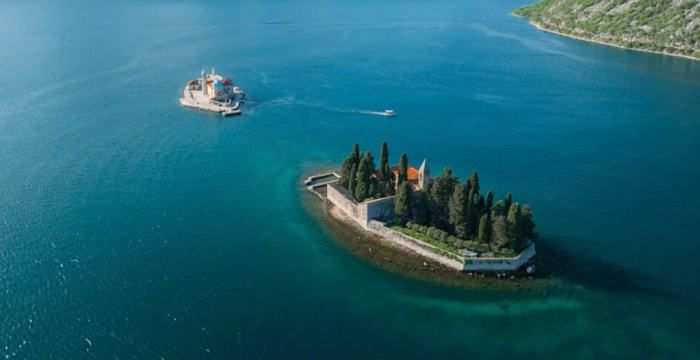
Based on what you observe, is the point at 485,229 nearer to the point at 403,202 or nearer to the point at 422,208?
the point at 422,208

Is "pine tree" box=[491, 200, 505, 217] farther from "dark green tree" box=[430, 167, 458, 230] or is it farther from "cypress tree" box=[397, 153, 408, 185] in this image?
"cypress tree" box=[397, 153, 408, 185]

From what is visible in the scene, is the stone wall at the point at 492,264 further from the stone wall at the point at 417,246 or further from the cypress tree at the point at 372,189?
the cypress tree at the point at 372,189

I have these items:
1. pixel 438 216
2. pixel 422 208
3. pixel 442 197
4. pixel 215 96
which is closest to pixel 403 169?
pixel 422 208

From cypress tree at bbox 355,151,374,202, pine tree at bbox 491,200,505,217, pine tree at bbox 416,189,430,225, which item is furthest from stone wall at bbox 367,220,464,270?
pine tree at bbox 491,200,505,217

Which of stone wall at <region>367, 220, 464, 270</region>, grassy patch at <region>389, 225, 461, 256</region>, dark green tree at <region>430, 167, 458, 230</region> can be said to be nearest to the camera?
stone wall at <region>367, 220, 464, 270</region>

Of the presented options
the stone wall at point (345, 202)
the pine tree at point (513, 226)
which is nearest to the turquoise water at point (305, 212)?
the stone wall at point (345, 202)

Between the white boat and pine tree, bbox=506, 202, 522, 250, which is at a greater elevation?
the white boat

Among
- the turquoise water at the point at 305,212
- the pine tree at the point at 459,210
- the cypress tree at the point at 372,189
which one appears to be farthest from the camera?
the cypress tree at the point at 372,189

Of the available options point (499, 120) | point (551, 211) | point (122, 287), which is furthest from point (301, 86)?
point (122, 287)
